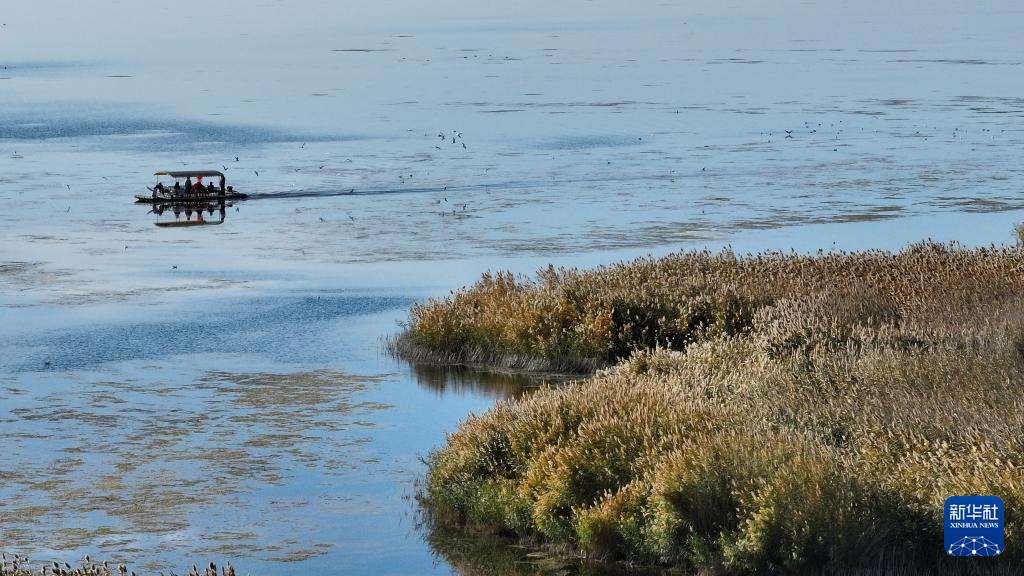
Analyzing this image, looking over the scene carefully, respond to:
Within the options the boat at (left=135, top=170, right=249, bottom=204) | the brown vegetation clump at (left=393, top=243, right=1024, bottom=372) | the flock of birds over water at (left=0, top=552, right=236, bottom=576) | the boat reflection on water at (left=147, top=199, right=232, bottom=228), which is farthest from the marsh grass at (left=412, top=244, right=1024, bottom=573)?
the boat at (left=135, top=170, right=249, bottom=204)

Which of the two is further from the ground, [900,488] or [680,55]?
[680,55]

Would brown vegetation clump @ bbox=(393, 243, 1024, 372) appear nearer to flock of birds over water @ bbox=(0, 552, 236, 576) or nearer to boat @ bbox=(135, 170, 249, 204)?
flock of birds over water @ bbox=(0, 552, 236, 576)

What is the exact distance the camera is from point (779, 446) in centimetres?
1480

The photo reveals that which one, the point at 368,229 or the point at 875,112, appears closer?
the point at 368,229

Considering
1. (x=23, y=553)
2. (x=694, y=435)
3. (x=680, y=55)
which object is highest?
(x=680, y=55)

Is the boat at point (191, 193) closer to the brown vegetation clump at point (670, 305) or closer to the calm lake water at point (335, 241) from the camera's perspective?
the calm lake water at point (335, 241)

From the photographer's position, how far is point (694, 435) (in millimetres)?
15758

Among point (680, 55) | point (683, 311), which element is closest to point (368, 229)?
point (683, 311)

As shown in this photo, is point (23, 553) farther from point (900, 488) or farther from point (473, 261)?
point (473, 261)

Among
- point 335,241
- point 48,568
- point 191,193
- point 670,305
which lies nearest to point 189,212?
A: point 191,193

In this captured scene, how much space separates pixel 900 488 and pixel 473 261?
26.6 metres

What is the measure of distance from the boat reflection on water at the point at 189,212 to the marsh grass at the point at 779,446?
100 ft

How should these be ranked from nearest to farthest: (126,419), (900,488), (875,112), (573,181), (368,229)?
1. (900,488)
2. (126,419)
3. (368,229)
4. (573,181)
5. (875,112)

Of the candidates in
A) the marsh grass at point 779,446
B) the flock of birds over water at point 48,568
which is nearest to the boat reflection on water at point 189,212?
the marsh grass at point 779,446
